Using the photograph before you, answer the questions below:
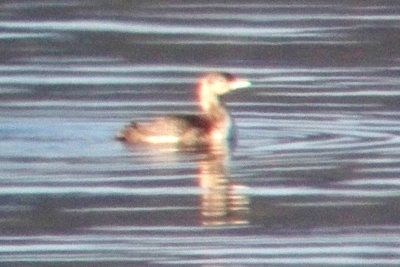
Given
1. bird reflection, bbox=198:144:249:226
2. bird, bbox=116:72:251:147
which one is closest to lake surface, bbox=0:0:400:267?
bird reflection, bbox=198:144:249:226

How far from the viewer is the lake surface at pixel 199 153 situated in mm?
13344

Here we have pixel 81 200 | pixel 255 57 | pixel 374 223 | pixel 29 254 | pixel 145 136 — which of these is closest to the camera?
pixel 29 254

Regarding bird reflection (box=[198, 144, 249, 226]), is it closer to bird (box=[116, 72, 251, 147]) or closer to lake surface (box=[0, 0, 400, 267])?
lake surface (box=[0, 0, 400, 267])

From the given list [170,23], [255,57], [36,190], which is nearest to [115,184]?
[36,190]

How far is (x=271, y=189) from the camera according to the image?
15.3 metres

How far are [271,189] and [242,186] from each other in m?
0.34

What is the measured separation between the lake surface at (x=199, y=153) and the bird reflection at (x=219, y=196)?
0.02 m

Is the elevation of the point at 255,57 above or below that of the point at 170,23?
below

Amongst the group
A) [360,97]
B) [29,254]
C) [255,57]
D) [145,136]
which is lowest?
[29,254]

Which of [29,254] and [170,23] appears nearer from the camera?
[29,254]

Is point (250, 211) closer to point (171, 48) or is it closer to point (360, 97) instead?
point (360, 97)

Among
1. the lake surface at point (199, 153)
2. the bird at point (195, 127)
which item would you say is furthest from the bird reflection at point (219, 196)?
the bird at point (195, 127)

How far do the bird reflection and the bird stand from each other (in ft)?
2.37

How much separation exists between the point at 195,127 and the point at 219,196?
326 cm
